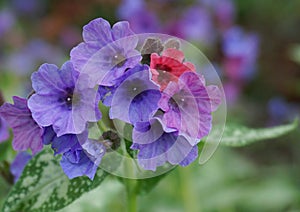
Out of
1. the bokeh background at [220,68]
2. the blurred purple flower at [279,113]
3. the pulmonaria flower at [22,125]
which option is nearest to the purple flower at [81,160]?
the pulmonaria flower at [22,125]

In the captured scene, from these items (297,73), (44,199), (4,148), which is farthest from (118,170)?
(297,73)

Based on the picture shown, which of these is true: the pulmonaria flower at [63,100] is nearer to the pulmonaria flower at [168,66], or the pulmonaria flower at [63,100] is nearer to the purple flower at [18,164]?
the pulmonaria flower at [168,66]

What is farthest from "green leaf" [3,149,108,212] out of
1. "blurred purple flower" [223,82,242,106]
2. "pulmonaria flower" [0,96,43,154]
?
"blurred purple flower" [223,82,242,106]

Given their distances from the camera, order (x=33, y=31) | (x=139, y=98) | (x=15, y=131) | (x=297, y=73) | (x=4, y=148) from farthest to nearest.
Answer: (x=33, y=31)
(x=297, y=73)
(x=4, y=148)
(x=15, y=131)
(x=139, y=98)

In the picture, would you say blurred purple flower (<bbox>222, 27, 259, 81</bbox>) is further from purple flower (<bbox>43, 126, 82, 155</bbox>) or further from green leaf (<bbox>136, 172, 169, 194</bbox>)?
purple flower (<bbox>43, 126, 82, 155</bbox>)

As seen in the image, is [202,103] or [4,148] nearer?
[202,103]

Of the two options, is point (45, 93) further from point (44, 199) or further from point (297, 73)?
point (297, 73)
